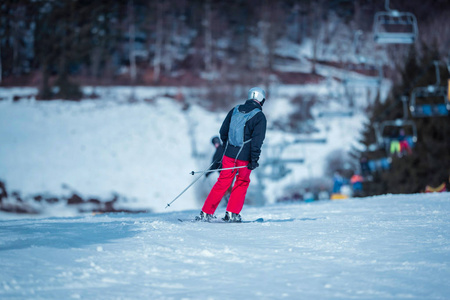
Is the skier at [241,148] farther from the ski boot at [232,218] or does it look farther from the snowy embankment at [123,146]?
the snowy embankment at [123,146]

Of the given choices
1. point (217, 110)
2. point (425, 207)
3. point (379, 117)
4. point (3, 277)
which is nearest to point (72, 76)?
point (217, 110)

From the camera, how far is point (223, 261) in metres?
4.08

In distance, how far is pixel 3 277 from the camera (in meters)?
3.46

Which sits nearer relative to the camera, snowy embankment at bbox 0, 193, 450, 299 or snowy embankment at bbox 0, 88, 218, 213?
snowy embankment at bbox 0, 193, 450, 299

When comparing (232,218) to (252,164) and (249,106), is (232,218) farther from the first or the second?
(249,106)

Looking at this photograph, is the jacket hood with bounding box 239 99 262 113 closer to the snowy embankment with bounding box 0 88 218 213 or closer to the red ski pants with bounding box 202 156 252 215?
the red ski pants with bounding box 202 156 252 215

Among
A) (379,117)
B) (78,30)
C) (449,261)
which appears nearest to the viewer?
(449,261)

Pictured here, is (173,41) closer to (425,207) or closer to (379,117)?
(379,117)

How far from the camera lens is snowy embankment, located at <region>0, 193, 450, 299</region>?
3316 millimetres

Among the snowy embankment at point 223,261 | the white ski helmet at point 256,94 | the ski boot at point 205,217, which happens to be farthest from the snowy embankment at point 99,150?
the snowy embankment at point 223,261

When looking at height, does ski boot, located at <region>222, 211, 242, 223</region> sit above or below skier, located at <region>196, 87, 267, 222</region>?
below

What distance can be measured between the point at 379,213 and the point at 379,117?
22.3 meters

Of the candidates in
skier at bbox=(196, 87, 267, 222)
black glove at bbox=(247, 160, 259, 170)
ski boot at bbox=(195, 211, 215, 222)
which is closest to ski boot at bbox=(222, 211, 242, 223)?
skier at bbox=(196, 87, 267, 222)

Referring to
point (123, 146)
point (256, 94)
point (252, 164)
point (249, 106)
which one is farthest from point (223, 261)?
point (123, 146)
